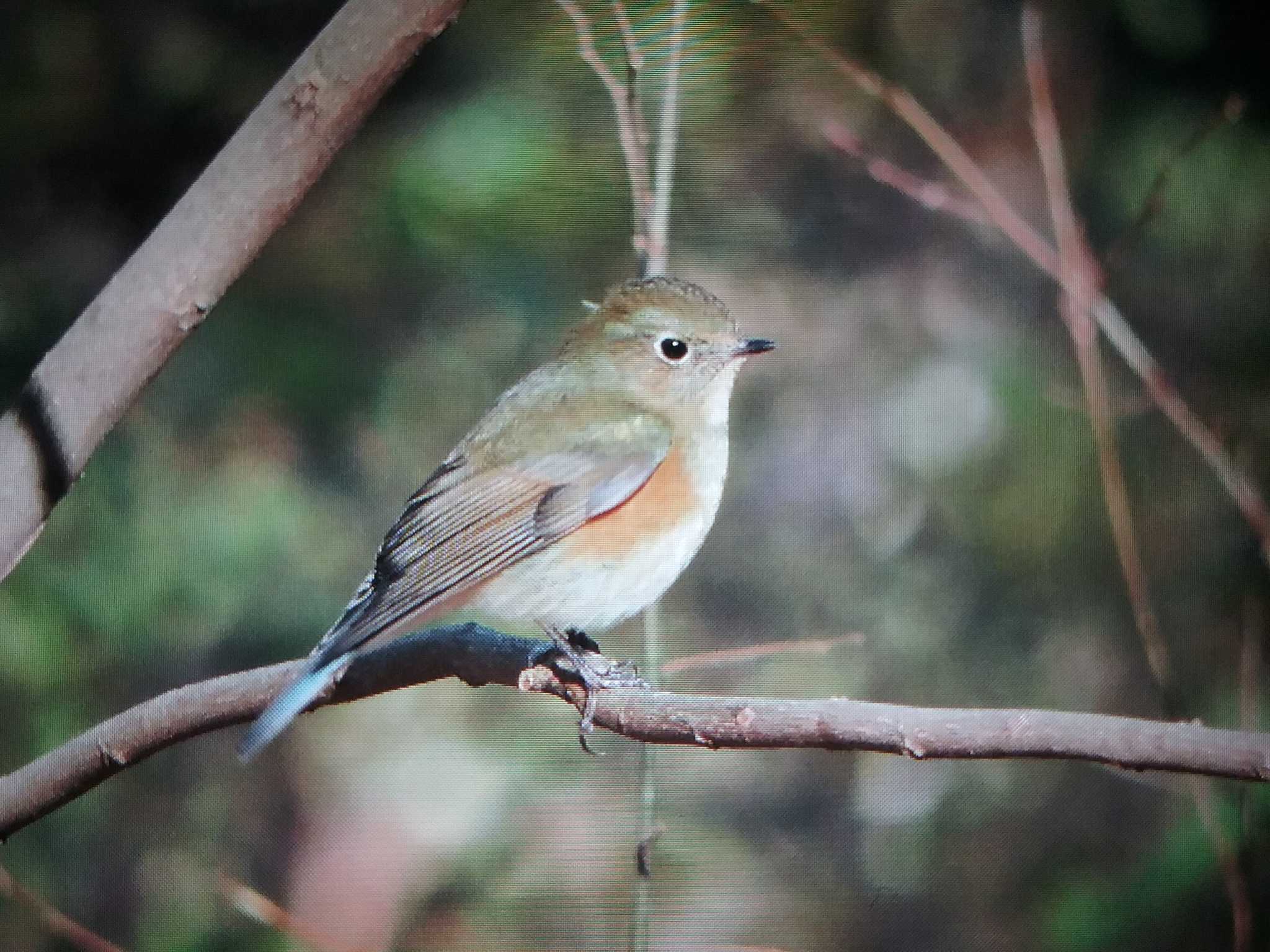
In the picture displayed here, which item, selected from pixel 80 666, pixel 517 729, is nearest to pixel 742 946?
pixel 517 729

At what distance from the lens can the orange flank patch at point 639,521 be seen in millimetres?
1430

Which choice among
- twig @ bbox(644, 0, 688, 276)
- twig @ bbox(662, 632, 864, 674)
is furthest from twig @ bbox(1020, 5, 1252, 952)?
twig @ bbox(644, 0, 688, 276)

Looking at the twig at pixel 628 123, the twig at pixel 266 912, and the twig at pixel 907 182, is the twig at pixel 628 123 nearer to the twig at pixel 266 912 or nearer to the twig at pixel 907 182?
the twig at pixel 907 182

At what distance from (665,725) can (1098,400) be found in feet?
3.31

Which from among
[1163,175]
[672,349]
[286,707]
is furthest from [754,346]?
[1163,175]

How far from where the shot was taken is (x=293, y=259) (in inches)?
84.6

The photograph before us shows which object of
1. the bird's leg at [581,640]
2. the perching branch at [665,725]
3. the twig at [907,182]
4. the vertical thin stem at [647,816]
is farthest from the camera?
the twig at [907,182]

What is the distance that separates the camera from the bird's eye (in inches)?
61.4

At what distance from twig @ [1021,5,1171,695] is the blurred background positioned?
0.02 m

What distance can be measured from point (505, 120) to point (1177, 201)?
0.96 meters

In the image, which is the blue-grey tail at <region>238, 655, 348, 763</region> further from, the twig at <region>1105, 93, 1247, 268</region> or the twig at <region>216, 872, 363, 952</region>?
the twig at <region>1105, 93, 1247, 268</region>

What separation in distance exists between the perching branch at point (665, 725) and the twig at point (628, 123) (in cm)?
57

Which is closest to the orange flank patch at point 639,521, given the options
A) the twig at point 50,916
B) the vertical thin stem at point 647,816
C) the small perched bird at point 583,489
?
the small perched bird at point 583,489

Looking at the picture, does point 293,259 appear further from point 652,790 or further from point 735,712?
point 735,712
